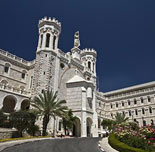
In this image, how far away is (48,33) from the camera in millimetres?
43406

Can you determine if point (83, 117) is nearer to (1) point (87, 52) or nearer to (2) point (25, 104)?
(2) point (25, 104)

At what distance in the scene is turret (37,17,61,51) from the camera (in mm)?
42562

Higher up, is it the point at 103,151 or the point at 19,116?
the point at 19,116

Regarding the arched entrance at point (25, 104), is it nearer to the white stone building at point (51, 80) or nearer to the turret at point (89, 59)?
the white stone building at point (51, 80)

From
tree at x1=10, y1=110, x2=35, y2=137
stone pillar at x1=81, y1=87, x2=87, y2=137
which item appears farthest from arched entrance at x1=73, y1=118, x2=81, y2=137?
tree at x1=10, y1=110, x2=35, y2=137

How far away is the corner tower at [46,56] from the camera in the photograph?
38.2 metres

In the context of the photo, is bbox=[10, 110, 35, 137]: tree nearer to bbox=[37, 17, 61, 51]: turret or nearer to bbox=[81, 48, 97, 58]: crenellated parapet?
bbox=[37, 17, 61, 51]: turret

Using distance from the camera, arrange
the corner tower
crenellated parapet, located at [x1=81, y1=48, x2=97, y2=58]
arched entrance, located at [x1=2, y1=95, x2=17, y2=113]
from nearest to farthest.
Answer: arched entrance, located at [x1=2, y1=95, x2=17, y2=113] → the corner tower → crenellated parapet, located at [x1=81, y1=48, x2=97, y2=58]

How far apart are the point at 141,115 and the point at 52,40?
3924 cm

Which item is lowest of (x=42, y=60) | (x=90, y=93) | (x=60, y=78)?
(x=90, y=93)

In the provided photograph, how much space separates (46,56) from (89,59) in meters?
20.8

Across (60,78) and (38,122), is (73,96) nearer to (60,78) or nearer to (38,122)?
(60,78)

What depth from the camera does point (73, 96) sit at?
43.3m

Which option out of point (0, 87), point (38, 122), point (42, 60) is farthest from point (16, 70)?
point (38, 122)
